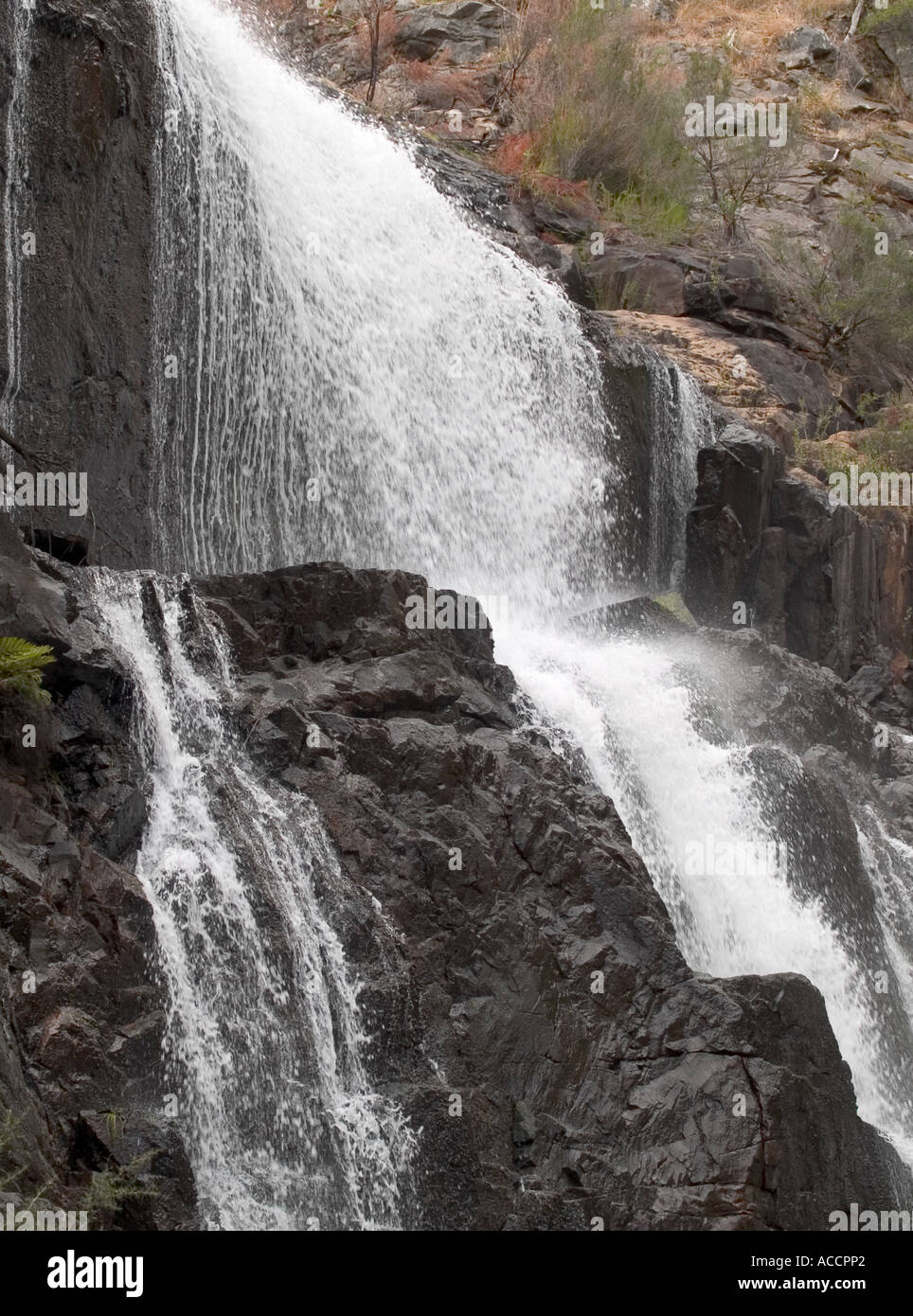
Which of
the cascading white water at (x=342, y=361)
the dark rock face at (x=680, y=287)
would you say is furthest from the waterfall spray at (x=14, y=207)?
the dark rock face at (x=680, y=287)

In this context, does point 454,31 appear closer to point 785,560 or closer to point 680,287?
point 680,287

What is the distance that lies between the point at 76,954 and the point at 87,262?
6.95 meters

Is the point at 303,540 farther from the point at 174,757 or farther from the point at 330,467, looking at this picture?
the point at 174,757

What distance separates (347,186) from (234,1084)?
12163mm

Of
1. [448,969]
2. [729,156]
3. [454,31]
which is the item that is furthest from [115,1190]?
[454,31]

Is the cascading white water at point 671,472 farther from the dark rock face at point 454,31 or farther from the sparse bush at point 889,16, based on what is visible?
the sparse bush at point 889,16

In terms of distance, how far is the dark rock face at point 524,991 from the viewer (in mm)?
9312

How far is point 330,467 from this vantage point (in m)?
15.8

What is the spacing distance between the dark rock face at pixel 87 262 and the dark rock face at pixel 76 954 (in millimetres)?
2899

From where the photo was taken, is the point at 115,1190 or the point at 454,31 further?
the point at 454,31

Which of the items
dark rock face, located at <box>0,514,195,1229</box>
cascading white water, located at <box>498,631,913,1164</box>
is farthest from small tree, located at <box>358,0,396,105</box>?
dark rock face, located at <box>0,514,195,1229</box>

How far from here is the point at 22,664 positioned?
8.45m

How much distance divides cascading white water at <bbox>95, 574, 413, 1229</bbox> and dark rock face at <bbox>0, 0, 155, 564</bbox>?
112 inches
